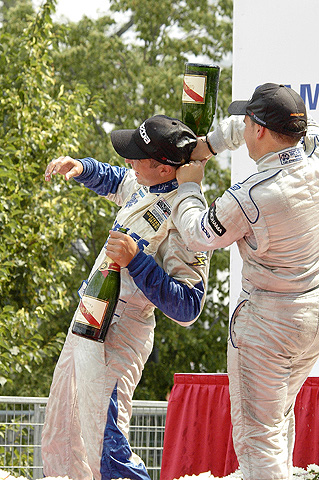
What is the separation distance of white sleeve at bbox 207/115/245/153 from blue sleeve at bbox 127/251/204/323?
0.49 metres

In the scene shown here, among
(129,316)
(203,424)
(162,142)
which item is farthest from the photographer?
(203,424)

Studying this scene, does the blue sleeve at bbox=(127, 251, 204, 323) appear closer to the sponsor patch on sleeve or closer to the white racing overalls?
the white racing overalls

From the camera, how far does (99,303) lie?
2596 mm

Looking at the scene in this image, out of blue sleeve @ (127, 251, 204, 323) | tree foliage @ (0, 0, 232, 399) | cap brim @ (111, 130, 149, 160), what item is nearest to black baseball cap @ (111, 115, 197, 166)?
cap brim @ (111, 130, 149, 160)

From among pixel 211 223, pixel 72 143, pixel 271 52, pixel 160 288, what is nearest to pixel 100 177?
pixel 160 288

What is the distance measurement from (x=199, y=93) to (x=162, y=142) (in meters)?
0.27

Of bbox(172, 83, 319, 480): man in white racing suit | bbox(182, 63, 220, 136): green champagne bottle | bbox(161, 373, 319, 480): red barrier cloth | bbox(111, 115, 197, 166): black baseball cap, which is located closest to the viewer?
bbox(172, 83, 319, 480): man in white racing suit

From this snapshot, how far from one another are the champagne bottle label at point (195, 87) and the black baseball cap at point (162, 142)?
0.12 meters

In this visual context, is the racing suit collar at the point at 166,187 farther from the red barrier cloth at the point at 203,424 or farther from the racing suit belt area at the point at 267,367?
the red barrier cloth at the point at 203,424

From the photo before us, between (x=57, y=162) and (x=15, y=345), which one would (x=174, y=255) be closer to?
(x=57, y=162)

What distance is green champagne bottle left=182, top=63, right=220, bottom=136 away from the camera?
108 inches

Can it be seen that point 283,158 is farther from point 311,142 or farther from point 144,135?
point 144,135

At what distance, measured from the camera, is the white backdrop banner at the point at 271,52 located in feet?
13.4

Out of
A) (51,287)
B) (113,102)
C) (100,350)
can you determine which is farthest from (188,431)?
(113,102)
